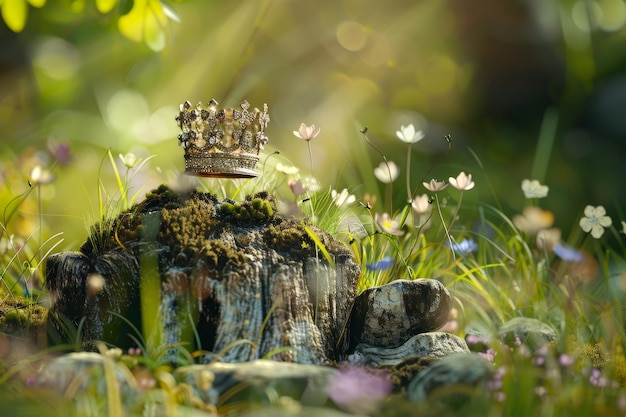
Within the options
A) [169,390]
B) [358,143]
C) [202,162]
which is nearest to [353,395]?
[169,390]

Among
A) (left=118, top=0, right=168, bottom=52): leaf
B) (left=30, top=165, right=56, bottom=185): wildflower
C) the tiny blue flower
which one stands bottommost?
the tiny blue flower

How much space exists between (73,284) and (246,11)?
16.7 feet

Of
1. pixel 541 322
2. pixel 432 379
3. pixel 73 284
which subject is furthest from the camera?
pixel 541 322

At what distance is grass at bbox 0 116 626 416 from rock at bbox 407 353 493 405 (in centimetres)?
4

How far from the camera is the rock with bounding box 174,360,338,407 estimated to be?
9.87 feet

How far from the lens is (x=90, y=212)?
451cm

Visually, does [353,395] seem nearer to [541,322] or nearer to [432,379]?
[432,379]

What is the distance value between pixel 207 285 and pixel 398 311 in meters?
1.16

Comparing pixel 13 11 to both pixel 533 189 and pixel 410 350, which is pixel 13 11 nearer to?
pixel 410 350

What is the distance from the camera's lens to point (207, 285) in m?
3.78

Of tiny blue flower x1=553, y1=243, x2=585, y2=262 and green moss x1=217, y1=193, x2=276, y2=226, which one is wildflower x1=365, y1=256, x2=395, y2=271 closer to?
green moss x1=217, y1=193, x2=276, y2=226

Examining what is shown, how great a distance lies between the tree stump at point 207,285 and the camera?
3.75m

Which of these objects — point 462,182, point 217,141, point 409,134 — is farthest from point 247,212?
point 462,182

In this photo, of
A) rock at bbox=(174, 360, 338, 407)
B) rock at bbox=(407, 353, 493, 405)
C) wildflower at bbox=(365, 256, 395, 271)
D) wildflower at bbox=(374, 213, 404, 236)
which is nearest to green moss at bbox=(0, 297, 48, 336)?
rock at bbox=(174, 360, 338, 407)
